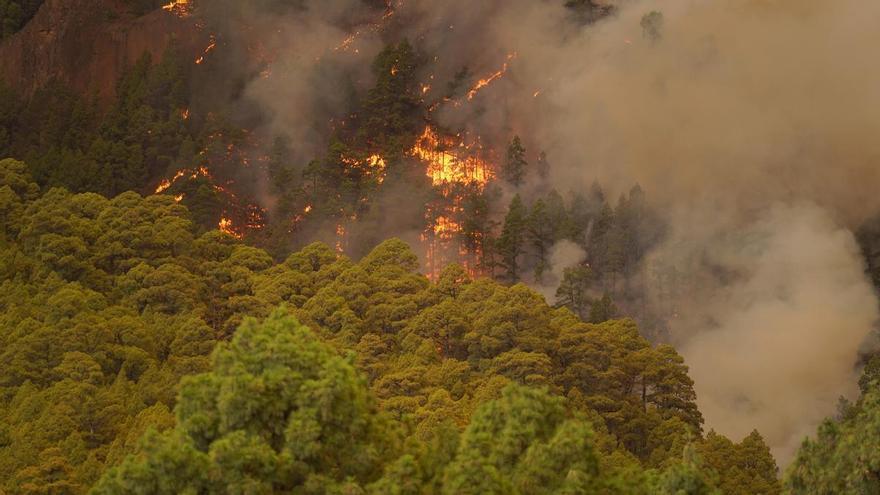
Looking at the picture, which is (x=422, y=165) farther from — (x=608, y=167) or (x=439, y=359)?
(x=439, y=359)

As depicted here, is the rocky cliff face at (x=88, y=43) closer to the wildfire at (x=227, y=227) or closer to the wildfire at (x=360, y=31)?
the wildfire at (x=360, y=31)

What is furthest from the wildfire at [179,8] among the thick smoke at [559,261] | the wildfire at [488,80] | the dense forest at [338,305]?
the thick smoke at [559,261]

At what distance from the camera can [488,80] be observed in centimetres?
9262

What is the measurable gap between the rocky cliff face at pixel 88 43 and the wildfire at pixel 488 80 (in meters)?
12.6

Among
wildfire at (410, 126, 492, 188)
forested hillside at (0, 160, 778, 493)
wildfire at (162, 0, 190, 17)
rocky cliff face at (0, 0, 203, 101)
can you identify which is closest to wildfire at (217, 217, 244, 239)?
forested hillside at (0, 160, 778, 493)

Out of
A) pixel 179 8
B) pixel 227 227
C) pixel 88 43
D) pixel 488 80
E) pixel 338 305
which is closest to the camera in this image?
pixel 338 305

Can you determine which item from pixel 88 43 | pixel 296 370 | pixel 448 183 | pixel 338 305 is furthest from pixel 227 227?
pixel 296 370

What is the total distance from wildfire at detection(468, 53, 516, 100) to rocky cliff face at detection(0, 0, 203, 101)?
1255 centimetres

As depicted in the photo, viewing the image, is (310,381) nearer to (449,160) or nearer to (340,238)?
(340,238)

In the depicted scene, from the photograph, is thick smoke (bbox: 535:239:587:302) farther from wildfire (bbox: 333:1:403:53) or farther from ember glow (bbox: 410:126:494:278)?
wildfire (bbox: 333:1:403:53)

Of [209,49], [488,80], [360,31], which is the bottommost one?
[488,80]

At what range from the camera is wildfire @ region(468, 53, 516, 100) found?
301ft

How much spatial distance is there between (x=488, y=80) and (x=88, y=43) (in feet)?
59.7

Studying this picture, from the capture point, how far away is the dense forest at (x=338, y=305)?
43.2 meters
